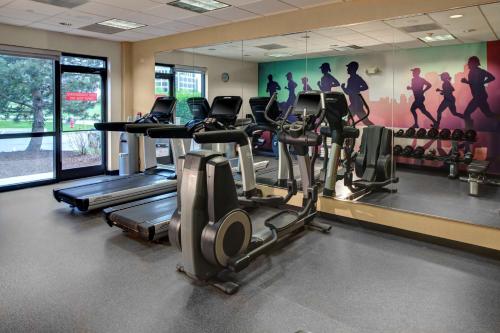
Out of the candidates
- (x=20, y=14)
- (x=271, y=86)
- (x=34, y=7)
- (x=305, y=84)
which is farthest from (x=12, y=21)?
(x=305, y=84)

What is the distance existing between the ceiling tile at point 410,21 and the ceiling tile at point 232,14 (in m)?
1.95

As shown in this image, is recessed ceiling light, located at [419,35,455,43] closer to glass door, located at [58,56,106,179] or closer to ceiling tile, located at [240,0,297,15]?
ceiling tile, located at [240,0,297,15]

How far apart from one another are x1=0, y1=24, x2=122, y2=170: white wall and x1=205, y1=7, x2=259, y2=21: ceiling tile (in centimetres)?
316

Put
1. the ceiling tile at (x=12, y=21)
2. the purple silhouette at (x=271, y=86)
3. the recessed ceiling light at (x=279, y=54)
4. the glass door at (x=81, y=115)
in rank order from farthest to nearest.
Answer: the glass door at (x=81, y=115)
the purple silhouette at (x=271, y=86)
the ceiling tile at (x=12, y=21)
the recessed ceiling light at (x=279, y=54)

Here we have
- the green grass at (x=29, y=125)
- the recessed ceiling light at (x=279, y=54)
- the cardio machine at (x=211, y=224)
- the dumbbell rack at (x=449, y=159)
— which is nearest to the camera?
the cardio machine at (x=211, y=224)

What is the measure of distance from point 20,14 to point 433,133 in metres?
6.23

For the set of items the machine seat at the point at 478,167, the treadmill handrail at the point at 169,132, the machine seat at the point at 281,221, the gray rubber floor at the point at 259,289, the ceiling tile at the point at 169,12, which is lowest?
the gray rubber floor at the point at 259,289

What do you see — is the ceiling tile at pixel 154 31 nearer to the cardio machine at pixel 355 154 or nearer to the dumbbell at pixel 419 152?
the cardio machine at pixel 355 154

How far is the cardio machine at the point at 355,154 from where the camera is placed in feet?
15.6

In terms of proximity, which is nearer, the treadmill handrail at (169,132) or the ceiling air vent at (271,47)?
the treadmill handrail at (169,132)

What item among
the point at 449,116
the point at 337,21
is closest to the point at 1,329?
the point at 337,21

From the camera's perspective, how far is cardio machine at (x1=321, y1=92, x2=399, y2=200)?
4.77m

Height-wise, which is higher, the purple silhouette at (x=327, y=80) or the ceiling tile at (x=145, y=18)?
the ceiling tile at (x=145, y=18)

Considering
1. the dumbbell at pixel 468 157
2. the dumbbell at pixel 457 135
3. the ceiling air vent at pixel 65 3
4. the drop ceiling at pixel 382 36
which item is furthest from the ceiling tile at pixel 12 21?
the dumbbell at pixel 468 157
